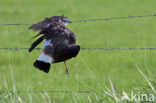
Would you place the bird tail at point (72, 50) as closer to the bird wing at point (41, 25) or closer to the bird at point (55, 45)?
the bird at point (55, 45)

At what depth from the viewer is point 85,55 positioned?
10.5m

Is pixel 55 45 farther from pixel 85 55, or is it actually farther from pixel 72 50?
pixel 85 55

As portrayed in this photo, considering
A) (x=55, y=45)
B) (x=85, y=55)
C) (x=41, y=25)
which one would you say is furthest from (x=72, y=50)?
(x=85, y=55)

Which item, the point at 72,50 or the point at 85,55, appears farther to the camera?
the point at 85,55

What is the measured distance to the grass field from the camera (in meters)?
3.41

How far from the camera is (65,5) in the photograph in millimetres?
18984

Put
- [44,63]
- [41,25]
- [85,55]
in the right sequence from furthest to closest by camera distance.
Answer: [85,55] → [41,25] → [44,63]

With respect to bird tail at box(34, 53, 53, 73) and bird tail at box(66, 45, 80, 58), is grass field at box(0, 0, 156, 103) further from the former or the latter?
bird tail at box(34, 53, 53, 73)

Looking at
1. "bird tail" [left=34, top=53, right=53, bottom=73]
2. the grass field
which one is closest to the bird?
"bird tail" [left=34, top=53, right=53, bottom=73]

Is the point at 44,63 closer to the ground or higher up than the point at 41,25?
closer to the ground

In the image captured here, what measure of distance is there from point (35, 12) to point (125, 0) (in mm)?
5269

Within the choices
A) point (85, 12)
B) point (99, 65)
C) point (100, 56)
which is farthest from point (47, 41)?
point (85, 12)

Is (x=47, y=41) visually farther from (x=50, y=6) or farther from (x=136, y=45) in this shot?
(x=50, y=6)

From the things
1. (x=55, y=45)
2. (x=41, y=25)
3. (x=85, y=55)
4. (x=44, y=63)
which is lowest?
(x=85, y=55)
